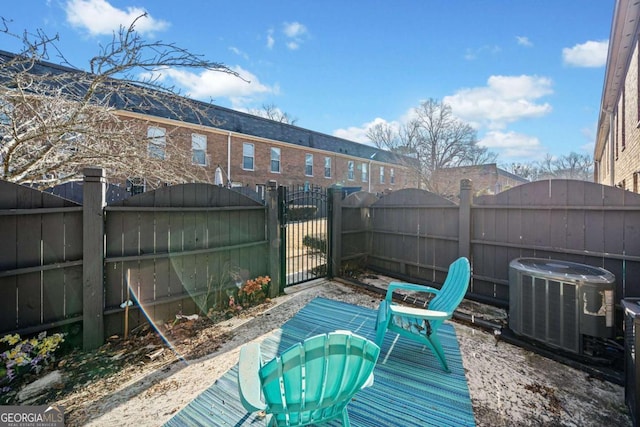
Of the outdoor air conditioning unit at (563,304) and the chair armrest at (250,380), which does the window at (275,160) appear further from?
the chair armrest at (250,380)

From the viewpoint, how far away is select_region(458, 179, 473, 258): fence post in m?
4.80

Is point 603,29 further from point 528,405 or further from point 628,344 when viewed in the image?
point 528,405

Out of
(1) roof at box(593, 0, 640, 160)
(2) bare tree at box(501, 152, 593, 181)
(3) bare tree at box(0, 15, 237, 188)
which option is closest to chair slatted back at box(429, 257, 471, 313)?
(3) bare tree at box(0, 15, 237, 188)

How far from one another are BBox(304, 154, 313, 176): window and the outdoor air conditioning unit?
1667 centimetres

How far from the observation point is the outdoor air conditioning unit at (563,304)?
2.79 m

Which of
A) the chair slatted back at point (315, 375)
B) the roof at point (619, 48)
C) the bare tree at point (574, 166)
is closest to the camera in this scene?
the chair slatted back at point (315, 375)

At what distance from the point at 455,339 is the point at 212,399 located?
2903mm

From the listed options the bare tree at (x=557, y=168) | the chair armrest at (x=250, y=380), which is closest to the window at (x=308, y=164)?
the chair armrest at (x=250, y=380)

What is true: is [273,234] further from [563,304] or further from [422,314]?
[563,304]

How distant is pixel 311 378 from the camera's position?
1.53m

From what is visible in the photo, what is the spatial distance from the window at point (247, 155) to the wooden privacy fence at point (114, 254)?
12.0 m

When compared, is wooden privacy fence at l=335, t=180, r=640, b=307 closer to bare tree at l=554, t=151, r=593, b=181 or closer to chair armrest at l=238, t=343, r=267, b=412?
chair armrest at l=238, t=343, r=267, b=412

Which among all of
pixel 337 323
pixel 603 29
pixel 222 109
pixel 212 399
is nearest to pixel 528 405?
pixel 337 323

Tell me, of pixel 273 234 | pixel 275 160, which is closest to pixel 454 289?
pixel 273 234
